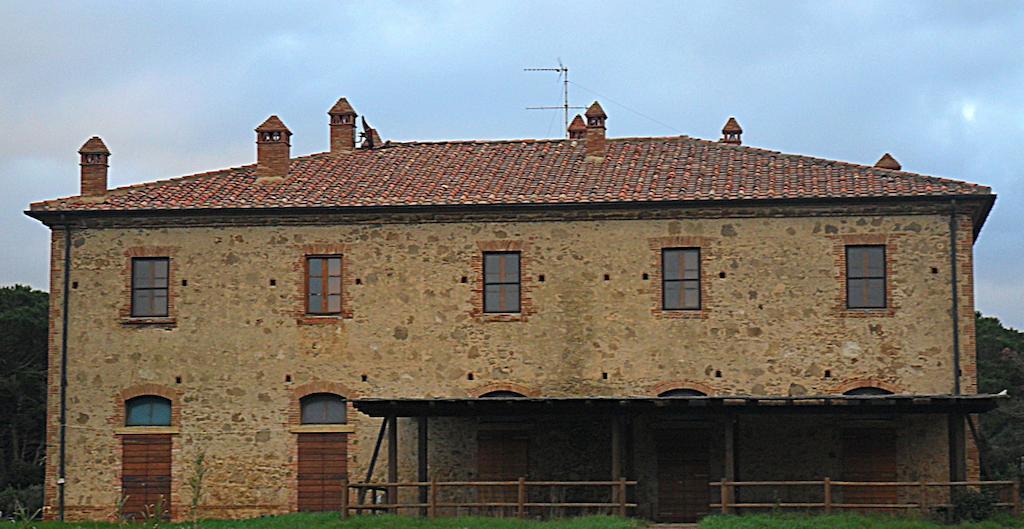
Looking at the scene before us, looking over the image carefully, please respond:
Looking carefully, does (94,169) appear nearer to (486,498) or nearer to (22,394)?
(486,498)

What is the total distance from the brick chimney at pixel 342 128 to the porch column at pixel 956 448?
15.2m

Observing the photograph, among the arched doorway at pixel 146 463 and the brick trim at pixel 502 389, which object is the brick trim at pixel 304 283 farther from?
the arched doorway at pixel 146 463

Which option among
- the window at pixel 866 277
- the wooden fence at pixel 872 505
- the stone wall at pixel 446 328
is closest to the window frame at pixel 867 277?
the window at pixel 866 277

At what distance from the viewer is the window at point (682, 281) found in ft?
91.2

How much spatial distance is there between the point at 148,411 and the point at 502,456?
292 inches

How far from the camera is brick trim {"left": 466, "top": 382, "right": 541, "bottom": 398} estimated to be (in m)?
27.7

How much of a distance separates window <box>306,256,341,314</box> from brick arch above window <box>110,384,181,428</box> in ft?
10.7

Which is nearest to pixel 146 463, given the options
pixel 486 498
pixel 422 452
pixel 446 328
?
pixel 422 452

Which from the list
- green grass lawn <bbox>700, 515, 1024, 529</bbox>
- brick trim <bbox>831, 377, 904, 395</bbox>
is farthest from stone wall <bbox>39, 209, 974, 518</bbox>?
green grass lawn <bbox>700, 515, 1024, 529</bbox>

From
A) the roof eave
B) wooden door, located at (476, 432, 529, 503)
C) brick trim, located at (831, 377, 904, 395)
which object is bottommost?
wooden door, located at (476, 432, 529, 503)

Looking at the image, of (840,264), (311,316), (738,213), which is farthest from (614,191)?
(311,316)

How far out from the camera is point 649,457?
2739cm

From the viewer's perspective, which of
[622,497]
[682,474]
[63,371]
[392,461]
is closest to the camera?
[622,497]

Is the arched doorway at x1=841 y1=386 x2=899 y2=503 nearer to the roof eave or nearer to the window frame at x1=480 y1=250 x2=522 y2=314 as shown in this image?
the roof eave
